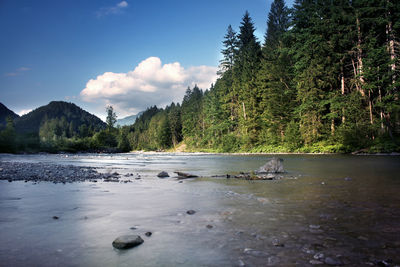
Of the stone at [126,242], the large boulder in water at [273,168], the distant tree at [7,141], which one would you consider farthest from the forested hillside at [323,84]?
the distant tree at [7,141]

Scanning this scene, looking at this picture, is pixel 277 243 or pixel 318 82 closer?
pixel 277 243

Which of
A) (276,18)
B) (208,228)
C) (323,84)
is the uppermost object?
(276,18)

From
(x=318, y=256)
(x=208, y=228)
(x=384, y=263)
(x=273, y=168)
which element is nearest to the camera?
(x=384, y=263)

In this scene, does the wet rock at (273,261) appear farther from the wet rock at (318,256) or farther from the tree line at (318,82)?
the tree line at (318,82)

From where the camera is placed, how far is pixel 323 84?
39375mm

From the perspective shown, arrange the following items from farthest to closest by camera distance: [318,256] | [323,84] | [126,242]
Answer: [323,84] → [126,242] → [318,256]

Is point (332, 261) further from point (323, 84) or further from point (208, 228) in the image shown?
point (323, 84)

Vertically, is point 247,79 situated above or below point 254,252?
above

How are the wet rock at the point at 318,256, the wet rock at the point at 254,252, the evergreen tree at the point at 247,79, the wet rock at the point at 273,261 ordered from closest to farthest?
the wet rock at the point at 273,261, the wet rock at the point at 318,256, the wet rock at the point at 254,252, the evergreen tree at the point at 247,79

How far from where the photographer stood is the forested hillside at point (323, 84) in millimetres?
31156

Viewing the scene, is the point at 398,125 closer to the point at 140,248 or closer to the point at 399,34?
the point at 399,34

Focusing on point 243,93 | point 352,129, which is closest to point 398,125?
point 352,129

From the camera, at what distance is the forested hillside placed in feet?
102

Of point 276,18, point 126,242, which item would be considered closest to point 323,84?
point 276,18
